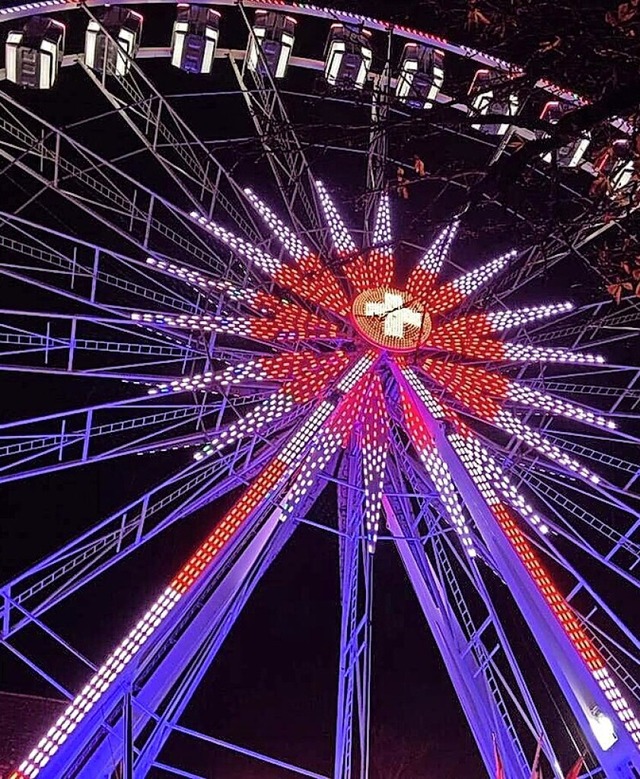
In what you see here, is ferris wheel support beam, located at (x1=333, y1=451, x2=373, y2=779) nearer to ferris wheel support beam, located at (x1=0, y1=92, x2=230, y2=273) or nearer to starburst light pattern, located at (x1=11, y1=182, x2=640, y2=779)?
starburst light pattern, located at (x1=11, y1=182, x2=640, y2=779)

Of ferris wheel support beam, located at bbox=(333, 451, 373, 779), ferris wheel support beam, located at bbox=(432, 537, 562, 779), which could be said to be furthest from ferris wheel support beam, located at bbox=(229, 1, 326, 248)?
ferris wheel support beam, located at bbox=(432, 537, 562, 779)

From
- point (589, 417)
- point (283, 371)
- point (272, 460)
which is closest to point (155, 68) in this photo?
point (283, 371)

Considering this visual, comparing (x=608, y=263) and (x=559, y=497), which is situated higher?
(x=608, y=263)

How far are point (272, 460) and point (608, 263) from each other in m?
4.52

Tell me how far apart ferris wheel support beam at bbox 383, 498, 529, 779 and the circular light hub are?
7.89 ft

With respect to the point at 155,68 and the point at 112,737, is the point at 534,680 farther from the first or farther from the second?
the point at 155,68

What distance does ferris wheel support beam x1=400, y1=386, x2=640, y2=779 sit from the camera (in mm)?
7191

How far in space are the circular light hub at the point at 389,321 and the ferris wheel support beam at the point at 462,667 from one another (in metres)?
2.40

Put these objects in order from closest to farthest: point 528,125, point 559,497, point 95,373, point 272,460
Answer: point 528,125
point 95,373
point 272,460
point 559,497

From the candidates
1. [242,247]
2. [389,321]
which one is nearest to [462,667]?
[389,321]

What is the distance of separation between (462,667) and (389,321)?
14.0 feet

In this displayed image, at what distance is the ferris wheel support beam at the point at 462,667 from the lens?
903 centimetres

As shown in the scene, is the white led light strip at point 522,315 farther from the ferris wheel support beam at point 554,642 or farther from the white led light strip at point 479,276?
the ferris wheel support beam at point 554,642

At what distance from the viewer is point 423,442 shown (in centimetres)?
968
